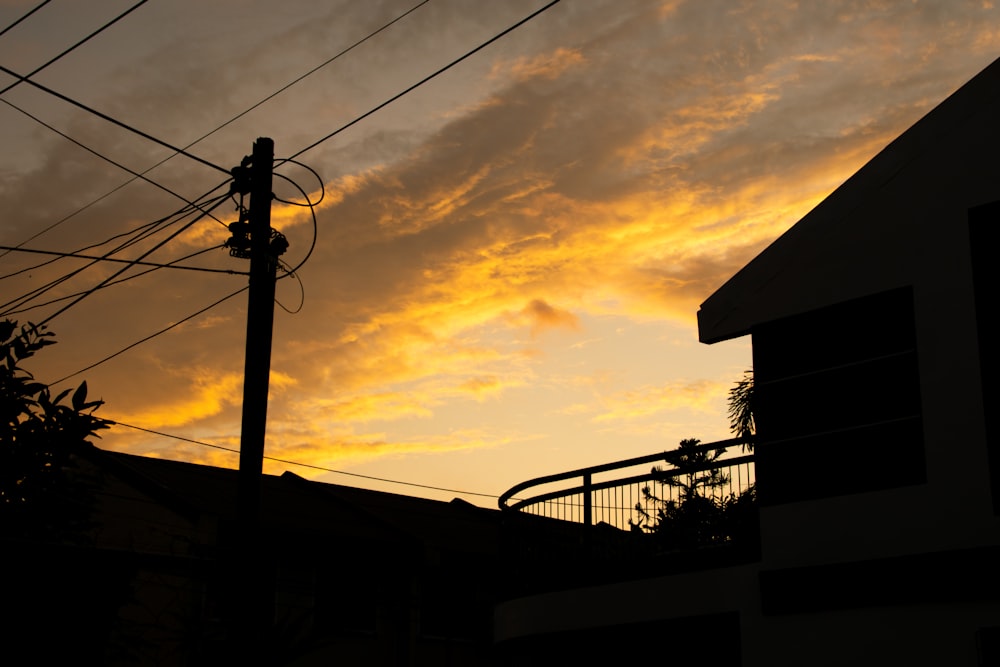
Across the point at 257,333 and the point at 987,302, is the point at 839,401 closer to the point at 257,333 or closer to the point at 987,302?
the point at 987,302

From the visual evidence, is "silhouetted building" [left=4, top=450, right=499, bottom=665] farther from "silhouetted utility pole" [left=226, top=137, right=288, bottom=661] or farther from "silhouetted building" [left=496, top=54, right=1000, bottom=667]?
"silhouetted building" [left=496, top=54, right=1000, bottom=667]

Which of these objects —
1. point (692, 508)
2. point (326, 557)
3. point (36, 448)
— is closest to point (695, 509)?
point (692, 508)

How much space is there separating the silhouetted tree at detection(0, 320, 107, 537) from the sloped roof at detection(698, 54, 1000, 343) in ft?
22.4

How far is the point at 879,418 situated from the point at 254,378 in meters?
6.48

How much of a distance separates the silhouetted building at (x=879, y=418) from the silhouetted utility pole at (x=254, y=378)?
4.46m

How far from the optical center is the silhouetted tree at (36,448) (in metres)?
10.2

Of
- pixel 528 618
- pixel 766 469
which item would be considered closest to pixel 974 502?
pixel 766 469

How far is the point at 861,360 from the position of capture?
11430 millimetres

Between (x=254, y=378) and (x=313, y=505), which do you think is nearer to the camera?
(x=254, y=378)

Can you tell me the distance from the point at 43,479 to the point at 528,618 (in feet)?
20.6

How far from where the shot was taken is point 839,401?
1147 centimetres

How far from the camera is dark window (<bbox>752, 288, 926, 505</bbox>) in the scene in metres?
11.0

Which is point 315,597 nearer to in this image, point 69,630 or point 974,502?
point 69,630

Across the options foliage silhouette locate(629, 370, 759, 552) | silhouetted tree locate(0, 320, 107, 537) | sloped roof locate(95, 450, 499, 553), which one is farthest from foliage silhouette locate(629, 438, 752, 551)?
sloped roof locate(95, 450, 499, 553)
